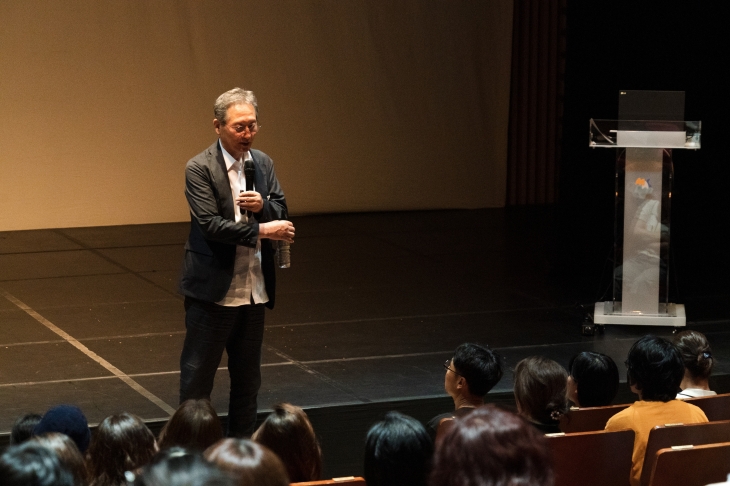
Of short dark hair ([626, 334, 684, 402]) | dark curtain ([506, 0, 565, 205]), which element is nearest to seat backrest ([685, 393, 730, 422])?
A: short dark hair ([626, 334, 684, 402])

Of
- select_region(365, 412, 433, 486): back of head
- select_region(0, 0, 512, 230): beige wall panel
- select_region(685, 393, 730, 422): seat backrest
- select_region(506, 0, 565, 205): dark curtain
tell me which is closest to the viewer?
select_region(365, 412, 433, 486): back of head

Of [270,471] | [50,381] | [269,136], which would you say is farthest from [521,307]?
[270,471]

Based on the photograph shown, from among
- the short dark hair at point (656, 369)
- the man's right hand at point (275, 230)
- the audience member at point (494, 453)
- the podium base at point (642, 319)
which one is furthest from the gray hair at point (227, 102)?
the podium base at point (642, 319)

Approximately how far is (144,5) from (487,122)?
12.7 ft

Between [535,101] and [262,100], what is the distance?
3.05 meters

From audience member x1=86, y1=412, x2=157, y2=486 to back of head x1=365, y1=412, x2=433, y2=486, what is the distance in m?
0.53

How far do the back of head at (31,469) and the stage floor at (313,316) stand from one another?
2.91m

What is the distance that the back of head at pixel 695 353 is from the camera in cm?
372

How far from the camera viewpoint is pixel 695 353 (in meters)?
3.74

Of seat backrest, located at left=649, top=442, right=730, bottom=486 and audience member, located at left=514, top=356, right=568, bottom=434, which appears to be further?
audience member, located at left=514, top=356, right=568, bottom=434

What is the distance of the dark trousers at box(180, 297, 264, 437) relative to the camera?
3914 mm

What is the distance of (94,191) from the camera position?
10109mm

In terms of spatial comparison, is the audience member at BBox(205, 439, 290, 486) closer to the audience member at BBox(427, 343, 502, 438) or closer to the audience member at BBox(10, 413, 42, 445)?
the audience member at BBox(10, 413, 42, 445)

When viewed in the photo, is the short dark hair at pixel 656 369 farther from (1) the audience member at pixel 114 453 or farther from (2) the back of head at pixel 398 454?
(1) the audience member at pixel 114 453
